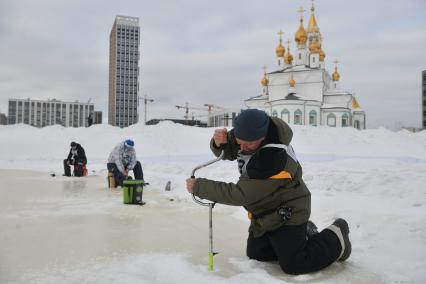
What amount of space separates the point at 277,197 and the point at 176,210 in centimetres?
324

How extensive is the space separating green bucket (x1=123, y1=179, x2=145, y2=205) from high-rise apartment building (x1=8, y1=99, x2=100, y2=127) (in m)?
112

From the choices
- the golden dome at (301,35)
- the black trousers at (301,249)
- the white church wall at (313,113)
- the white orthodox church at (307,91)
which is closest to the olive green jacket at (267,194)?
the black trousers at (301,249)

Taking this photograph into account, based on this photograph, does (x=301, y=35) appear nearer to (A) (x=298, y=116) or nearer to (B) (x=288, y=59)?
(B) (x=288, y=59)

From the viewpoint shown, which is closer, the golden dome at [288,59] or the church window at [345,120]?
the church window at [345,120]

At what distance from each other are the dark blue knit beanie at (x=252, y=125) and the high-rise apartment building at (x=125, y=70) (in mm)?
108486

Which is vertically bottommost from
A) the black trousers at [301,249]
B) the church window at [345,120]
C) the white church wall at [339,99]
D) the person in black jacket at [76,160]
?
the black trousers at [301,249]

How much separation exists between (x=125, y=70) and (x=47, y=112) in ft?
93.4

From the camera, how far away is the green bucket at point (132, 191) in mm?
6125

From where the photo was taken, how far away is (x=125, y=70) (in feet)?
351

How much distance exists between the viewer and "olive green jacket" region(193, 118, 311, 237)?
2.62m

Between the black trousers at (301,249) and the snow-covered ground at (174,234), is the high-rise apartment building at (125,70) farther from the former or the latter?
the black trousers at (301,249)

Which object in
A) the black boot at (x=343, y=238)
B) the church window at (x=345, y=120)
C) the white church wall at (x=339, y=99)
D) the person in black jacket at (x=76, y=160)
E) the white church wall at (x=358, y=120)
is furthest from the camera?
the white church wall at (x=358, y=120)

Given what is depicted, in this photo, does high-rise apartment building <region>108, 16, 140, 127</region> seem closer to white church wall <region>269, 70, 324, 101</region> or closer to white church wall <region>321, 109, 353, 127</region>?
white church wall <region>269, 70, 324, 101</region>

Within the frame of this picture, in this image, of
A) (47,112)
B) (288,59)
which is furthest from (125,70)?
(288,59)
